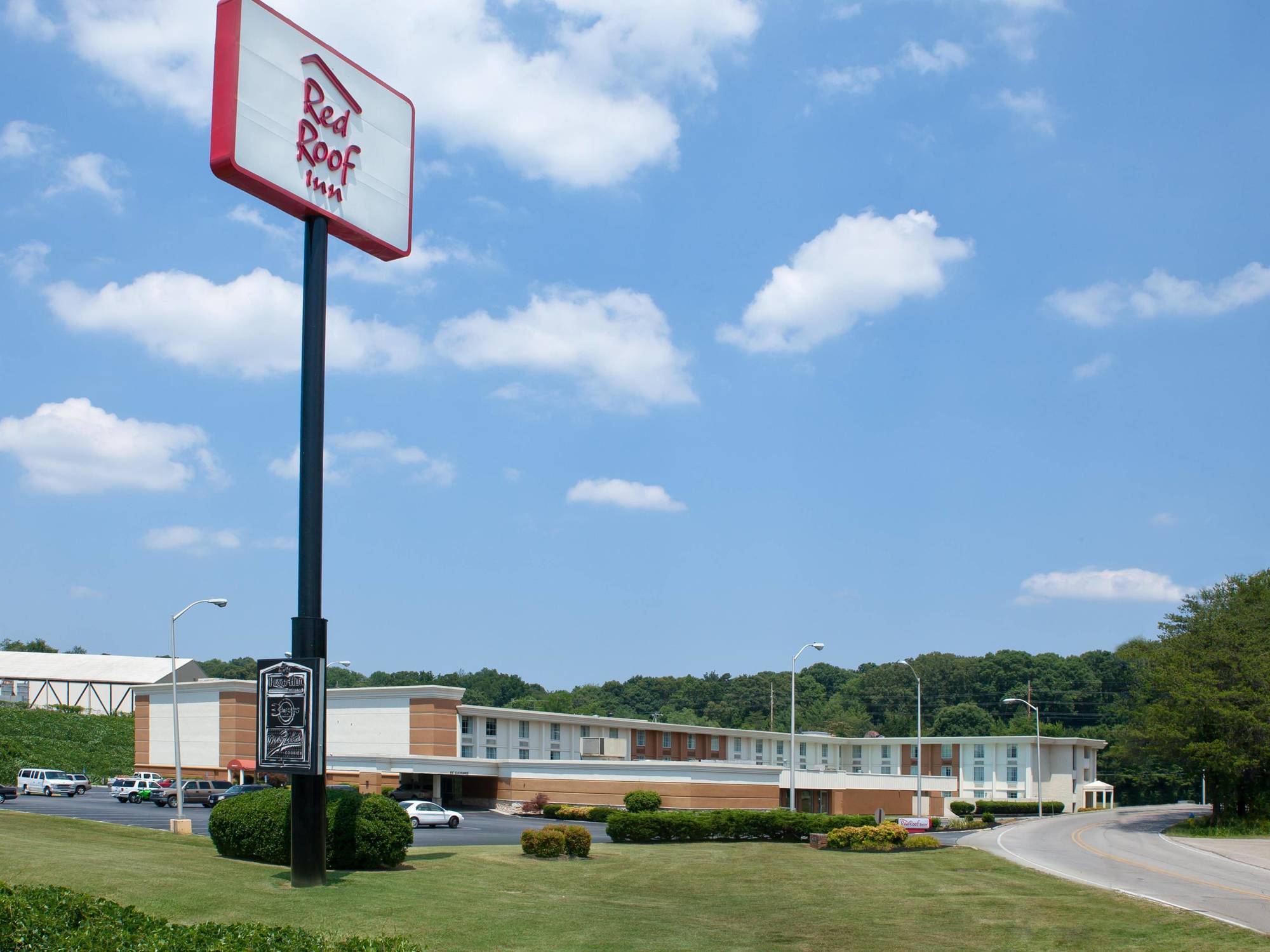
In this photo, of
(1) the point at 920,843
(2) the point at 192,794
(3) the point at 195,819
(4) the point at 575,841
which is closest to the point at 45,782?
(2) the point at 192,794

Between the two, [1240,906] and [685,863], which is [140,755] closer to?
[685,863]

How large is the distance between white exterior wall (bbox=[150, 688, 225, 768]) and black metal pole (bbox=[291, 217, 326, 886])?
2275 inches

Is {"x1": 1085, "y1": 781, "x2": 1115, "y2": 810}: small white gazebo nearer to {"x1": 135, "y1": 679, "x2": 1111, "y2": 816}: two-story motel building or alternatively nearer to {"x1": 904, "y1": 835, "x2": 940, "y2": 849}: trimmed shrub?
{"x1": 135, "y1": 679, "x2": 1111, "y2": 816}: two-story motel building

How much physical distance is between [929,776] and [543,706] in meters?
70.5

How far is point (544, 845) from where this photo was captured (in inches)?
1310

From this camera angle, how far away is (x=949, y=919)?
75.5 ft

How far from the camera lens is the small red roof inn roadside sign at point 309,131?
24.7m

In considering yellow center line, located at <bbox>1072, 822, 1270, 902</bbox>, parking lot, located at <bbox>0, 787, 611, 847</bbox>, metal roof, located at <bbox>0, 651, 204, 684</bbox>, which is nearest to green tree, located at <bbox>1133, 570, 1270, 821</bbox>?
yellow center line, located at <bbox>1072, 822, 1270, 902</bbox>

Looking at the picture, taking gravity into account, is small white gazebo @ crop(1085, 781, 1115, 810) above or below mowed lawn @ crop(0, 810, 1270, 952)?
below

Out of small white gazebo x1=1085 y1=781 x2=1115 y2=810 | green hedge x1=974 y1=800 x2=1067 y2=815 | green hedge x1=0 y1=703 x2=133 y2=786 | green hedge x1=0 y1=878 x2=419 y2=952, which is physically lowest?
small white gazebo x1=1085 y1=781 x2=1115 y2=810

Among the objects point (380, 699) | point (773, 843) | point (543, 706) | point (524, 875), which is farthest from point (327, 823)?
point (543, 706)

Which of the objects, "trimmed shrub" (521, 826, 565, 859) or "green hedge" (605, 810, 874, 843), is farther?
"green hedge" (605, 810, 874, 843)

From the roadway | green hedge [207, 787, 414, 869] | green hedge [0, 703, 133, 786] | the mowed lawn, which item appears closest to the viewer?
the mowed lawn

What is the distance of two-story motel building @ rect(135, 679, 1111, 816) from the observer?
64062 millimetres
